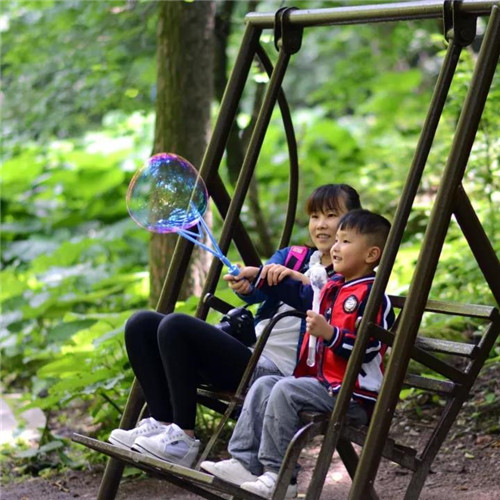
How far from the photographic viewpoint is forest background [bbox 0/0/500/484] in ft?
19.0

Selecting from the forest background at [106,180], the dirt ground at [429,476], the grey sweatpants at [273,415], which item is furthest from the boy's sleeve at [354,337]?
the forest background at [106,180]

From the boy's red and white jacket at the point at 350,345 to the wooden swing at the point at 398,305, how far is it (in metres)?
0.12

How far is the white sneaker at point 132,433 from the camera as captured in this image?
11.8ft

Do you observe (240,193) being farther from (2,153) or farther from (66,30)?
(2,153)

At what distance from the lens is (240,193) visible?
161 inches

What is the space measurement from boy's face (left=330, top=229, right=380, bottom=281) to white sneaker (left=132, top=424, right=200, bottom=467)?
0.81 meters

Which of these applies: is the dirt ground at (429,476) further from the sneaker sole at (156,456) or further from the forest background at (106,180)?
the sneaker sole at (156,456)

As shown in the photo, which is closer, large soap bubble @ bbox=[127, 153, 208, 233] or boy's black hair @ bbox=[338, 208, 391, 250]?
boy's black hair @ bbox=[338, 208, 391, 250]

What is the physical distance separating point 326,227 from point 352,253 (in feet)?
0.98

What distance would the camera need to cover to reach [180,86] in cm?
589

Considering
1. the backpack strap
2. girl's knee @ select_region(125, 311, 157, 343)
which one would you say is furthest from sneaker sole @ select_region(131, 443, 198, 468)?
the backpack strap

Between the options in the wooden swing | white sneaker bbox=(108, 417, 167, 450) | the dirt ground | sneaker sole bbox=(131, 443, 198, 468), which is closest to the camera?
the wooden swing

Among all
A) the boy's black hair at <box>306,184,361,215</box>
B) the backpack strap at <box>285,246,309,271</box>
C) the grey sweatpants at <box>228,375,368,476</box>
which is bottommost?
the grey sweatpants at <box>228,375,368,476</box>

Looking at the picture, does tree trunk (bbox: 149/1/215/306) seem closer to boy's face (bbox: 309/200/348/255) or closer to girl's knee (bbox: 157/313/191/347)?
boy's face (bbox: 309/200/348/255)
